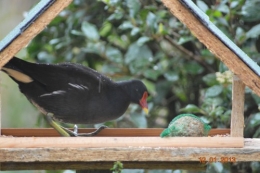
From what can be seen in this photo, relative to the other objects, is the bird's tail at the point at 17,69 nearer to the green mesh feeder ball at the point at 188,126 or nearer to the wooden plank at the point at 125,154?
the wooden plank at the point at 125,154

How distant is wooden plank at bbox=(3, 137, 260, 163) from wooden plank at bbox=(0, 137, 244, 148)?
2 centimetres

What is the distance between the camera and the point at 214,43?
2.23 metres

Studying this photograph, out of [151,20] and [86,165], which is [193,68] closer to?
[151,20]

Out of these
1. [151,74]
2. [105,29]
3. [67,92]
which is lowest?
[67,92]

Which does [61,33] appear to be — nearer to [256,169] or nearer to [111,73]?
[111,73]

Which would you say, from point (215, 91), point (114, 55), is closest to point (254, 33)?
point (215, 91)

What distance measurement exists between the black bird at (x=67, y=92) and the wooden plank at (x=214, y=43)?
477 millimetres

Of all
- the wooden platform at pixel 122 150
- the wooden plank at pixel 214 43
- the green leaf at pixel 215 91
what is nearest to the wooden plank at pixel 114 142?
the wooden platform at pixel 122 150

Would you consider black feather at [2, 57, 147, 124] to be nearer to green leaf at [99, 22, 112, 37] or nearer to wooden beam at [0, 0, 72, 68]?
wooden beam at [0, 0, 72, 68]

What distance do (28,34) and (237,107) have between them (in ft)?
2.57

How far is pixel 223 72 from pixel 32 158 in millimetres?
1357

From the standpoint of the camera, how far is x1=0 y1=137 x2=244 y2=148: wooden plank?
220 centimetres

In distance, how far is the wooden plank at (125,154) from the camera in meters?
2.17

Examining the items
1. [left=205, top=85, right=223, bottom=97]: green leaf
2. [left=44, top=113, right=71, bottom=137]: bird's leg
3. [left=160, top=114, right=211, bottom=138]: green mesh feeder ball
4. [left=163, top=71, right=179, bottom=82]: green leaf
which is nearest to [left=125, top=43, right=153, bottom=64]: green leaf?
[left=163, top=71, right=179, bottom=82]: green leaf
